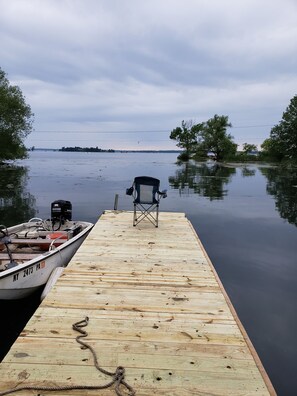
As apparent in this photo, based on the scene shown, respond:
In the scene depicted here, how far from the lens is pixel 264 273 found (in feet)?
22.5

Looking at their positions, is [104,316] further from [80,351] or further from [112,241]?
[112,241]

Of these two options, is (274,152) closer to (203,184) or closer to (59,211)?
(203,184)

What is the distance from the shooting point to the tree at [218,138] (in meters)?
73.0

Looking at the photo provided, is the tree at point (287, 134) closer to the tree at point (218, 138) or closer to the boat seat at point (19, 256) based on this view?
the tree at point (218, 138)

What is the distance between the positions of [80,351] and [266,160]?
69412 millimetres

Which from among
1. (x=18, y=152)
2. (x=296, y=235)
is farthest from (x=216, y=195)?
(x=18, y=152)

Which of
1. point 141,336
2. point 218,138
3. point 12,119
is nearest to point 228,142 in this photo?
point 218,138

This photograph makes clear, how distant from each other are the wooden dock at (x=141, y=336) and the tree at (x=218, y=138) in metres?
71.6

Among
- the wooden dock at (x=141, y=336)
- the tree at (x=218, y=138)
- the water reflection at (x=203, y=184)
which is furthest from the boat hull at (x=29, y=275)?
the tree at (x=218, y=138)

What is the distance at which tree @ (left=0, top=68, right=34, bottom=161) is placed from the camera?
120 feet

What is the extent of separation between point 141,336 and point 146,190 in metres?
4.69

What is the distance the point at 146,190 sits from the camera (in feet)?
23.8

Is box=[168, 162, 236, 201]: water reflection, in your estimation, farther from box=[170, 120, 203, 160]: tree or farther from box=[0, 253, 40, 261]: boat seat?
box=[170, 120, 203, 160]: tree

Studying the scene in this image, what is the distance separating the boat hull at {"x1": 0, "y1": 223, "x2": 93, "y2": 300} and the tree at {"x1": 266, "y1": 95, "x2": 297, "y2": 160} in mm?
55145
